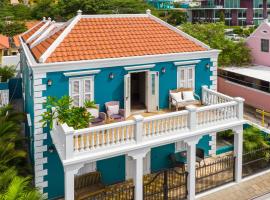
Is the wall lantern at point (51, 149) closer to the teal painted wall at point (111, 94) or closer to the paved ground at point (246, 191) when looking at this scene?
the teal painted wall at point (111, 94)

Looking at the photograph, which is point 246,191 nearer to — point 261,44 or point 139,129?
point 139,129

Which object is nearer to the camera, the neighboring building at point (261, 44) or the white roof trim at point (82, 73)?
the white roof trim at point (82, 73)

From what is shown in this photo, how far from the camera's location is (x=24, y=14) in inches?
4456

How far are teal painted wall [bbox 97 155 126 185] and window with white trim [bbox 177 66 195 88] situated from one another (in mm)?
5824

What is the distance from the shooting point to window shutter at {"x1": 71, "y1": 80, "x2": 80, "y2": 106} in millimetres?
18688

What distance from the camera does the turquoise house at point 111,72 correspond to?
18312 millimetres

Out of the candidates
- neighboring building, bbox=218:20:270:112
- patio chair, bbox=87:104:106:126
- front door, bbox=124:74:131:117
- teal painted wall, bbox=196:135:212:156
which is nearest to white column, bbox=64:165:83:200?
patio chair, bbox=87:104:106:126

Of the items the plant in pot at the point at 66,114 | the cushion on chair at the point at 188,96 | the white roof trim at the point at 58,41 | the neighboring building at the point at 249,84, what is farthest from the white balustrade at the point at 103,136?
the neighboring building at the point at 249,84

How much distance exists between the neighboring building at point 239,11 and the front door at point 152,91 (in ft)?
363

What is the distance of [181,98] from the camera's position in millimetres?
21625

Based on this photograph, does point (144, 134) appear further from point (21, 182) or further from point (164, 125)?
point (21, 182)

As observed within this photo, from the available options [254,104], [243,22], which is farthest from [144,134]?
[243,22]

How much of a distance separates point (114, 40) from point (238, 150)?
372 inches

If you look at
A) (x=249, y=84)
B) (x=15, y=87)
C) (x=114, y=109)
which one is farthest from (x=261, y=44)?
(x=15, y=87)
